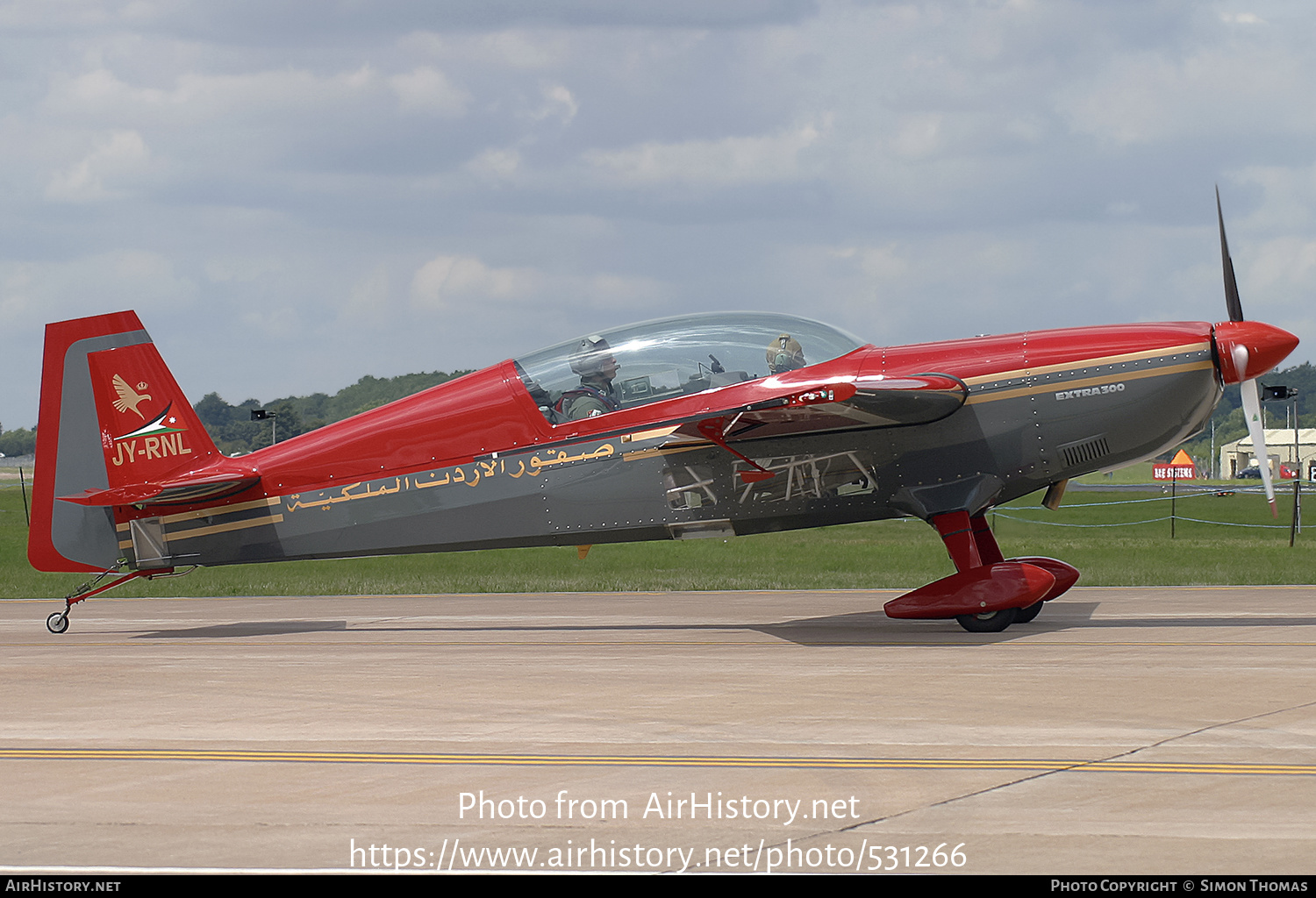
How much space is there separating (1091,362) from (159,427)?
1035 cm

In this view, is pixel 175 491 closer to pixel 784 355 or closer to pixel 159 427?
pixel 159 427

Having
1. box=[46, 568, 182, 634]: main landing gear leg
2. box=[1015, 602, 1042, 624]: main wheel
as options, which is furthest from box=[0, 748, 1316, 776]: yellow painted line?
box=[46, 568, 182, 634]: main landing gear leg

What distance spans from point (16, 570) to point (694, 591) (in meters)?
17.7

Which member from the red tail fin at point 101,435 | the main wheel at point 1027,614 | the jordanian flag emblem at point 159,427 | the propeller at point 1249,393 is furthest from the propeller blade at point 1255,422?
the jordanian flag emblem at point 159,427

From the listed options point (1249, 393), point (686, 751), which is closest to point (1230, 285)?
point (1249, 393)

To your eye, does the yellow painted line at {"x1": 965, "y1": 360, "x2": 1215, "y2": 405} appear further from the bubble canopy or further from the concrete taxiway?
the concrete taxiway

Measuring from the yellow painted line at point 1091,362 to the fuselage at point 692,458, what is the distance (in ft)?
0.06

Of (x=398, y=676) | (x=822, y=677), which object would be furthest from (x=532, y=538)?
(x=822, y=677)

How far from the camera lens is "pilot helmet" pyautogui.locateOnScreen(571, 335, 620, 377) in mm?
13336

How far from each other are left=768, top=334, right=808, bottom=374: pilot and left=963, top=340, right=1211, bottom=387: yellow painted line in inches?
66.2

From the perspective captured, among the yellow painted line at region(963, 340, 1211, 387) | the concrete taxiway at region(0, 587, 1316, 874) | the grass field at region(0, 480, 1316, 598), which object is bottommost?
the grass field at region(0, 480, 1316, 598)

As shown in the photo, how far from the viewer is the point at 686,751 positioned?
706 cm

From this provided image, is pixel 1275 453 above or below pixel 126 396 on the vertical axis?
below

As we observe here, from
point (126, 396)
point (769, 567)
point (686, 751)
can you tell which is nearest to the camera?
point (686, 751)
